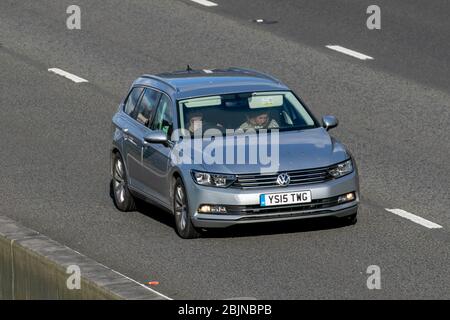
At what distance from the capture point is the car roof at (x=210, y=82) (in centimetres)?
1633

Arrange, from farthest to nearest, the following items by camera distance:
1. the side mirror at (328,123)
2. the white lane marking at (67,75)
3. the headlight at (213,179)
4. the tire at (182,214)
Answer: the white lane marking at (67,75) → the side mirror at (328,123) → the tire at (182,214) → the headlight at (213,179)

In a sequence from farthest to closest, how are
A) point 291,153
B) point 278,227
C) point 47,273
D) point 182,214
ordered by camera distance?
point 278,227 → point 182,214 → point 291,153 → point 47,273

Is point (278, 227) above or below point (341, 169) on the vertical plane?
below

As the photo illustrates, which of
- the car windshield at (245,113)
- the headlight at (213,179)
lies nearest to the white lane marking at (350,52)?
the car windshield at (245,113)

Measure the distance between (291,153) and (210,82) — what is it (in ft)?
6.48

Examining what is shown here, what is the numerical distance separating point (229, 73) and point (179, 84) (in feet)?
2.57

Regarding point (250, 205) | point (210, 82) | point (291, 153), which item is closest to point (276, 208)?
point (250, 205)

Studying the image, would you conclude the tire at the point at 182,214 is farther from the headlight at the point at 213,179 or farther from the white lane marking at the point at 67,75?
the white lane marking at the point at 67,75

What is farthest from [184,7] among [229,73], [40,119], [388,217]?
[388,217]

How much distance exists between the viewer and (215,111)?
16.0 m

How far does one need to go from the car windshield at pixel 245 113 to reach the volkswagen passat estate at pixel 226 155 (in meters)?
0.01

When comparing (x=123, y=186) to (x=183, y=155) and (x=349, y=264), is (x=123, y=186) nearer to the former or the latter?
(x=183, y=155)

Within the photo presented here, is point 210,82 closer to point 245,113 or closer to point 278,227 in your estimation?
point 245,113

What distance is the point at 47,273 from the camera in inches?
477
